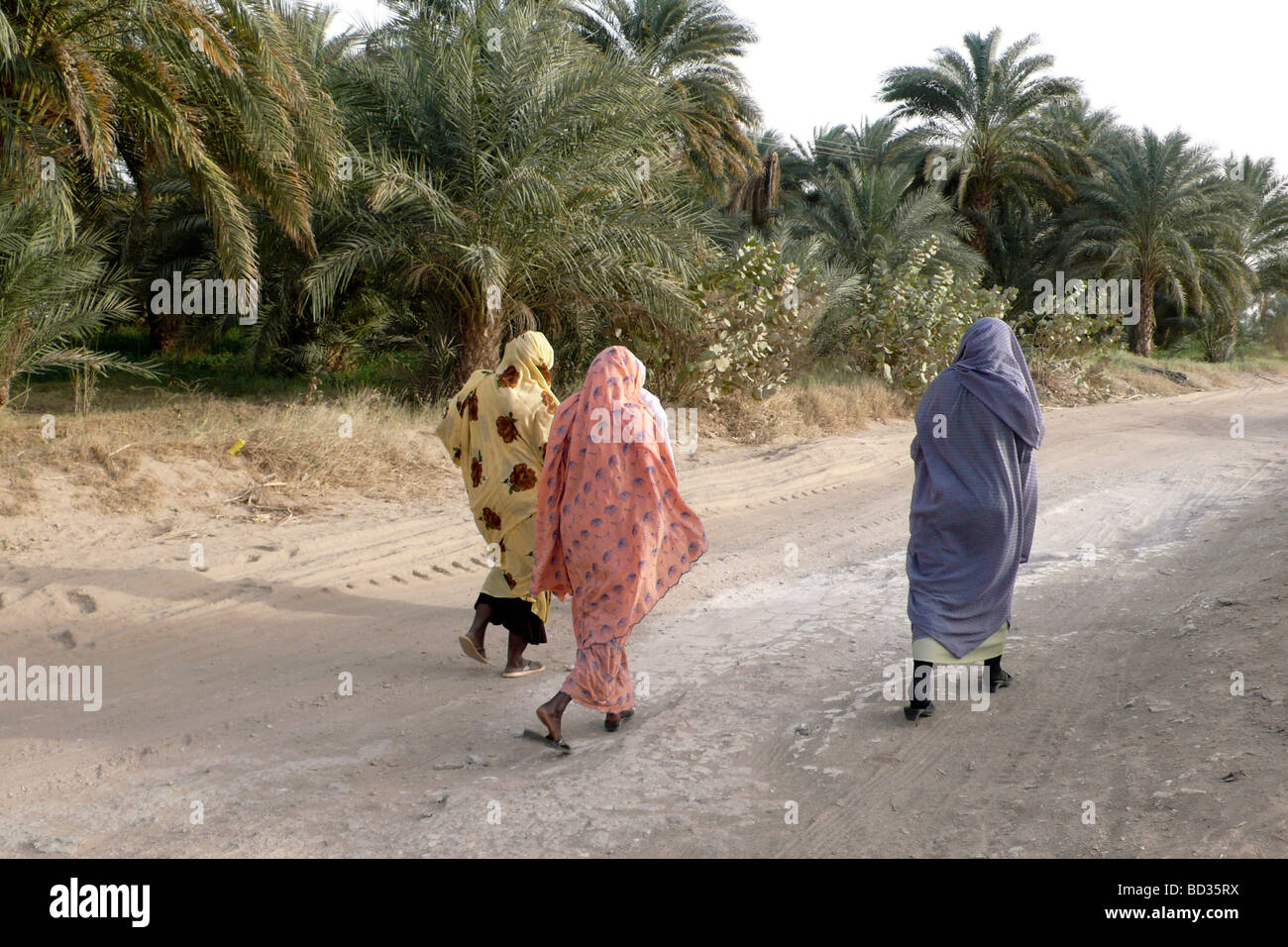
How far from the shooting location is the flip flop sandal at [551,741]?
4344 mm

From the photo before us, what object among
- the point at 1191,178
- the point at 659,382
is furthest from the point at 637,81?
the point at 1191,178

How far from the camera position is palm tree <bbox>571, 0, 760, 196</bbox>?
67.5 feet

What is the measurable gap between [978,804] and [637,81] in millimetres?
9747

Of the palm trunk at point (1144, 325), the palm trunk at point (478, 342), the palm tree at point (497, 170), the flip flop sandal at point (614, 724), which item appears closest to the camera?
the flip flop sandal at point (614, 724)

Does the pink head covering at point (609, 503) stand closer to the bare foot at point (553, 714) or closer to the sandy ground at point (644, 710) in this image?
the bare foot at point (553, 714)

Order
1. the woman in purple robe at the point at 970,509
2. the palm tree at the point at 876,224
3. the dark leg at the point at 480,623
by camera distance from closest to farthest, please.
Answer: the woman in purple robe at the point at 970,509 < the dark leg at the point at 480,623 < the palm tree at the point at 876,224

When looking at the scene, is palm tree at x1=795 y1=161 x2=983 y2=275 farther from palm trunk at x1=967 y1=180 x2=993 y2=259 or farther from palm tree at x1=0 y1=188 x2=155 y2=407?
palm tree at x1=0 y1=188 x2=155 y2=407

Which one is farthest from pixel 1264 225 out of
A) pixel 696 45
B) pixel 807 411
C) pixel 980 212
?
pixel 807 411

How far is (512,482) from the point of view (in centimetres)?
543

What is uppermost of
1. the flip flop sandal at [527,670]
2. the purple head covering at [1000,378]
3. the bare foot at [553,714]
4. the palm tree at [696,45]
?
the palm tree at [696,45]

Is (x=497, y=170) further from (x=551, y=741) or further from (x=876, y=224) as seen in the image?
(x=876, y=224)

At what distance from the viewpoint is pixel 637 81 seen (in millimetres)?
11672

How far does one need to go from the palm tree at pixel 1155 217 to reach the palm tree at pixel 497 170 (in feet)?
58.2

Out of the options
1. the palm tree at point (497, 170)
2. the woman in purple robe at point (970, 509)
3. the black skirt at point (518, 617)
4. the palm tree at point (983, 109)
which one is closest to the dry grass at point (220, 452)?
the palm tree at point (497, 170)
